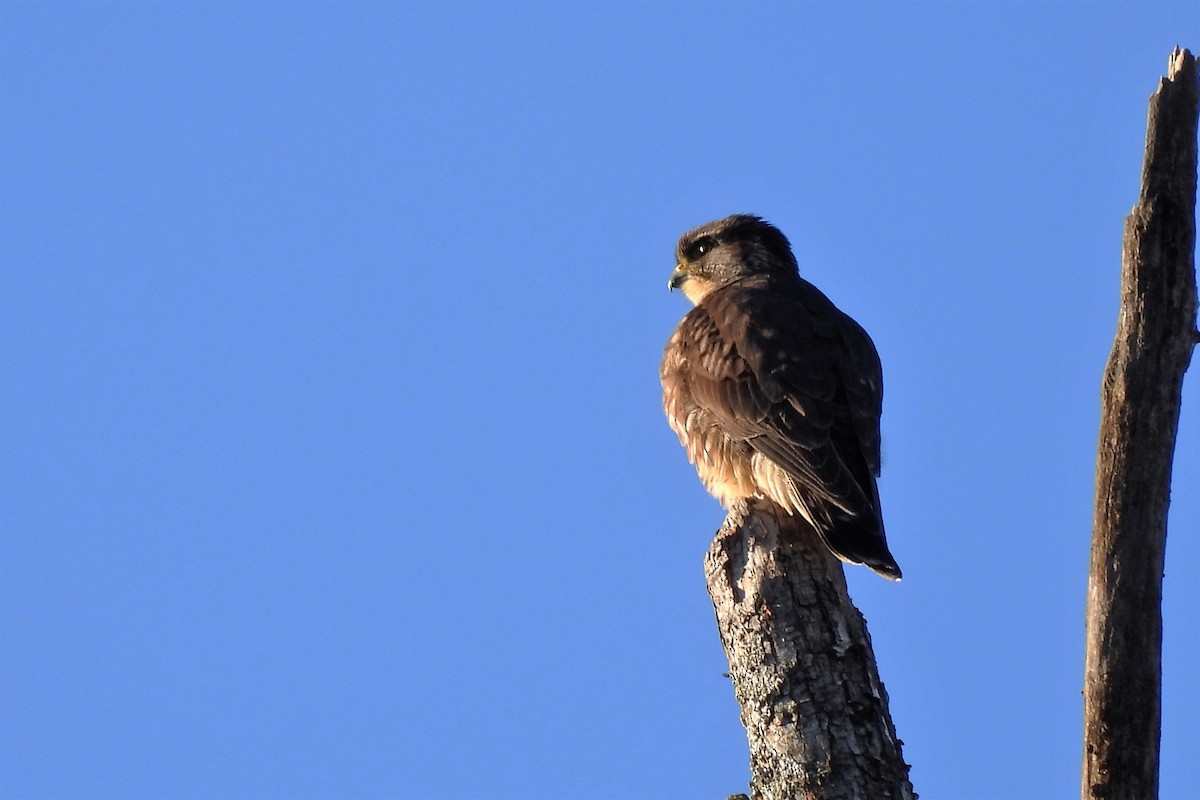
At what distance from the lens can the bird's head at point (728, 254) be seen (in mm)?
6867

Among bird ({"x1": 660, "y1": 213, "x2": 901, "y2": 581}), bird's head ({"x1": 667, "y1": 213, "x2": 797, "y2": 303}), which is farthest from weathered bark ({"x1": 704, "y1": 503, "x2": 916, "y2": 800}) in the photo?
bird's head ({"x1": 667, "y1": 213, "x2": 797, "y2": 303})

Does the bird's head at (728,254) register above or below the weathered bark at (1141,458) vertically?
above

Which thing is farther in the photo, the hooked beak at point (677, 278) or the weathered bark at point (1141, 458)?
the hooked beak at point (677, 278)

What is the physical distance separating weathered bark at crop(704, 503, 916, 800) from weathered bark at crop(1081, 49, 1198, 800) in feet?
1.65

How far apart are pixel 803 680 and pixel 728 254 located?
3.48 metres

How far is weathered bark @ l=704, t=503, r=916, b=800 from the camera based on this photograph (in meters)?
3.60

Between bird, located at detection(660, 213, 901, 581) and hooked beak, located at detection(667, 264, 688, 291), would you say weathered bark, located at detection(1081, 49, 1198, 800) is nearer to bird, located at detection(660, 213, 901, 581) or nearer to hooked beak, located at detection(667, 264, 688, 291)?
bird, located at detection(660, 213, 901, 581)

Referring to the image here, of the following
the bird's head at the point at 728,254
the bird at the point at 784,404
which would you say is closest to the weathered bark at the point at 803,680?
the bird at the point at 784,404

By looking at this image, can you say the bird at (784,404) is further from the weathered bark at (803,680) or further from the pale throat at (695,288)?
the pale throat at (695,288)

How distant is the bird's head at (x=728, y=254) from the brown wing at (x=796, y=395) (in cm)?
77

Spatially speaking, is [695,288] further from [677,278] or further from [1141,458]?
[1141,458]

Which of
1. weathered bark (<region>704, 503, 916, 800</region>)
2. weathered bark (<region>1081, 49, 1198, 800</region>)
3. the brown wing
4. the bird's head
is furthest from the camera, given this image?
the bird's head

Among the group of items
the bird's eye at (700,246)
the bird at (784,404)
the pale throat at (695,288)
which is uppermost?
the bird's eye at (700,246)

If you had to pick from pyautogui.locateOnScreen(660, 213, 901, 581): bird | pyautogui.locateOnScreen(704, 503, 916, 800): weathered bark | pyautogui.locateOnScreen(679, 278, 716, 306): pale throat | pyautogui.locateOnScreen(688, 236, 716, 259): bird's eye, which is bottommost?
pyautogui.locateOnScreen(704, 503, 916, 800): weathered bark
